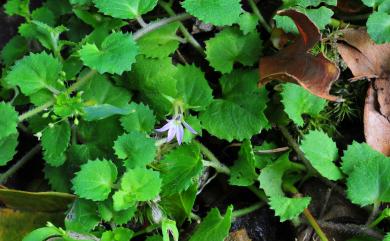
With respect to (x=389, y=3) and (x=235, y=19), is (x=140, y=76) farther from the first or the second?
(x=389, y=3)

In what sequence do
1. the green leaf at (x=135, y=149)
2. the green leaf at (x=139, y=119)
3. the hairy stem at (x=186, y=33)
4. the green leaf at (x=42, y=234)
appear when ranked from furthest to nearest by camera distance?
the hairy stem at (x=186, y=33), the green leaf at (x=139, y=119), the green leaf at (x=135, y=149), the green leaf at (x=42, y=234)

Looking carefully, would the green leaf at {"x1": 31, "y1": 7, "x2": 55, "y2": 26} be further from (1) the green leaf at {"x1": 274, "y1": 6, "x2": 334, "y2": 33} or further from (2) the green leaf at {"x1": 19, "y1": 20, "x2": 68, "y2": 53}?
(1) the green leaf at {"x1": 274, "y1": 6, "x2": 334, "y2": 33}

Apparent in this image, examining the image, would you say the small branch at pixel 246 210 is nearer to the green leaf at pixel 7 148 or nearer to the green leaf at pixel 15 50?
the green leaf at pixel 7 148

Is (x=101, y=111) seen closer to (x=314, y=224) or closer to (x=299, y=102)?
(x=299, y=102)

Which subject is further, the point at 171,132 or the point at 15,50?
the point at 15,50

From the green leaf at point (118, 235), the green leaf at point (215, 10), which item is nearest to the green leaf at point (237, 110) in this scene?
the green leaf at point (215, 10)

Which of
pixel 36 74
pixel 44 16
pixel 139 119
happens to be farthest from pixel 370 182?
pixel 44 16

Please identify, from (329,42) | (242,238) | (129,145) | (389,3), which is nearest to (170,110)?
(129,145)

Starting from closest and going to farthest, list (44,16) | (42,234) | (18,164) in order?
(42,234) → (18,164) → (44,16)
